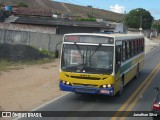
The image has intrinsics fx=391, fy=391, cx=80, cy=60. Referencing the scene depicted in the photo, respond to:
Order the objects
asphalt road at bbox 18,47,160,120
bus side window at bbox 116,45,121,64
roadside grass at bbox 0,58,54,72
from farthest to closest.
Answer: roadside grass at bbox 0,58,54,72 < bus side window at bbox 116,45,121,64 < asphalt road at bbox 18,47,160,120

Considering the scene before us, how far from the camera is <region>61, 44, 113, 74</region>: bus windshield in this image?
49.9 feet

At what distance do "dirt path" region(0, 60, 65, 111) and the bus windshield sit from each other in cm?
197

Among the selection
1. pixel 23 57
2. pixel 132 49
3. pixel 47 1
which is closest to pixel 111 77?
pixel 132 49

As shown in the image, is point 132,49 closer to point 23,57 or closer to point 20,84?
point 20,84

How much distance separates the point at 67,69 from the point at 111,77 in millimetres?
1798

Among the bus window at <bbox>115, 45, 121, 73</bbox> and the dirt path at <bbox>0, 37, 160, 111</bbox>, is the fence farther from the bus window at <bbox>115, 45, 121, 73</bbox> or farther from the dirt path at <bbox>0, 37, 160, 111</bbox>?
the bus window at <bbox>115, 45, 121, 73</bbox>

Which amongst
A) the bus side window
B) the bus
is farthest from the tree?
the bus

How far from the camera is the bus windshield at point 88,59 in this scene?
1520cm

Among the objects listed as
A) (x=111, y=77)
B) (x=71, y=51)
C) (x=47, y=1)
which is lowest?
(x=111, y=77)

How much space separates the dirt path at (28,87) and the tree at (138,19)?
102296mm

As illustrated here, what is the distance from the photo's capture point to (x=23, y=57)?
108ft

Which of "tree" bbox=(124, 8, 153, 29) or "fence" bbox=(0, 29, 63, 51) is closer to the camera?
"fence" bbox=(0, 29, 63, 51)

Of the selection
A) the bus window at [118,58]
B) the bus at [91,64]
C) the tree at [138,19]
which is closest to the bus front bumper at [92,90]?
the bus at [91,64]

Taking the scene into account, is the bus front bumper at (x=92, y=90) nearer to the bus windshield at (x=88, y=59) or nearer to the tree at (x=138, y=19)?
the bus windshield at (x=88, y=59)
